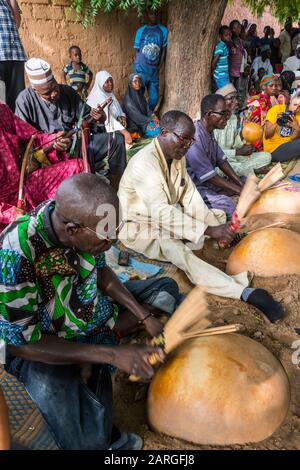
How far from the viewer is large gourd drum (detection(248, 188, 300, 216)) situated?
3783 millimetres

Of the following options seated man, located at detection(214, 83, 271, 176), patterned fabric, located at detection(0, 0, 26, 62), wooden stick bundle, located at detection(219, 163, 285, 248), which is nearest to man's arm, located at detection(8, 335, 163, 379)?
wooden stick bundle, located at detection(219, 163, 285, 248)

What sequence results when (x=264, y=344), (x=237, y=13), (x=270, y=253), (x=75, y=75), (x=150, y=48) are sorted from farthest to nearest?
(x=237, y=13)
(x=150, y=48)
(x=75, y=75)
(x=270, y=253)
(x=264, y=344)

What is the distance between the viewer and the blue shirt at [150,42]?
668 cm

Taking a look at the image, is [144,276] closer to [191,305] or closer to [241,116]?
[191,305]

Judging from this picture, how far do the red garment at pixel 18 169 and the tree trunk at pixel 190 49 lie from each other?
348 centimetres

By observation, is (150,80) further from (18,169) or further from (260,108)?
(18,169)

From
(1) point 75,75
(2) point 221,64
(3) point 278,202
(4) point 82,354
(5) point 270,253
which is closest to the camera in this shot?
(4) point 82,354

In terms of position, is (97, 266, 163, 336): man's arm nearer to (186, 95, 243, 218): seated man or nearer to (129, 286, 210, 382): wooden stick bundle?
(129, 286, 210, 382): wooden stick bundle

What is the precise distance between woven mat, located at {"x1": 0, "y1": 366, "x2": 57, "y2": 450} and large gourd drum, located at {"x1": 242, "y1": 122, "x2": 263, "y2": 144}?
4.98 m

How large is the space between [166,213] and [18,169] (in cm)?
Result: 131

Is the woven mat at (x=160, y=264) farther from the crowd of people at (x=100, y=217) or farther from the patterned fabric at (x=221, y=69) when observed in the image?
the patterned fabric at (x=221, y=69)

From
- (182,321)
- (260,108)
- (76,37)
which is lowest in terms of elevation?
(182,321)

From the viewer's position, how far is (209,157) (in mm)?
4266

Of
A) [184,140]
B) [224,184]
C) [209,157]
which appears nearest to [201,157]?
[209,157]
